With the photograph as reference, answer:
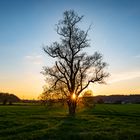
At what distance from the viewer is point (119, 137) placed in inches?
821

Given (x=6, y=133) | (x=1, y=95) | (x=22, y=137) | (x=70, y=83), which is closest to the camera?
(x=22, y=137)

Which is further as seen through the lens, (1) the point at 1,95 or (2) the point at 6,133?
(1) the point at 1,95

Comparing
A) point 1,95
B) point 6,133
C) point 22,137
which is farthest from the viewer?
point 1,95

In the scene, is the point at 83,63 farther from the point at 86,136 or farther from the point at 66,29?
the point at 86,136

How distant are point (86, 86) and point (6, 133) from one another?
22.8 metres

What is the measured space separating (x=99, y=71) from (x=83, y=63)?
9.37ft

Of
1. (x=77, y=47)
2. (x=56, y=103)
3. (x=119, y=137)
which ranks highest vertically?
(x=77, y=47)

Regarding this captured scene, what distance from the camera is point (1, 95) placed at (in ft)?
536

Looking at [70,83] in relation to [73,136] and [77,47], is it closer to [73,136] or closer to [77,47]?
[77,47]

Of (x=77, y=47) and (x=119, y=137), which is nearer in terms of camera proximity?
(x=119, y=137)

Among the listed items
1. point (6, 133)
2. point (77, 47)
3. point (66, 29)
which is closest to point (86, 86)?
point (77, 47)

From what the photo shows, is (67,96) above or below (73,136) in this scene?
above

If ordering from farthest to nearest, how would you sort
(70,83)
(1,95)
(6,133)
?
(1,95) → (70,83) → (6,133)

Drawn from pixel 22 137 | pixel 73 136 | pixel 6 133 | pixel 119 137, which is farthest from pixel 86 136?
pixel 6 133
